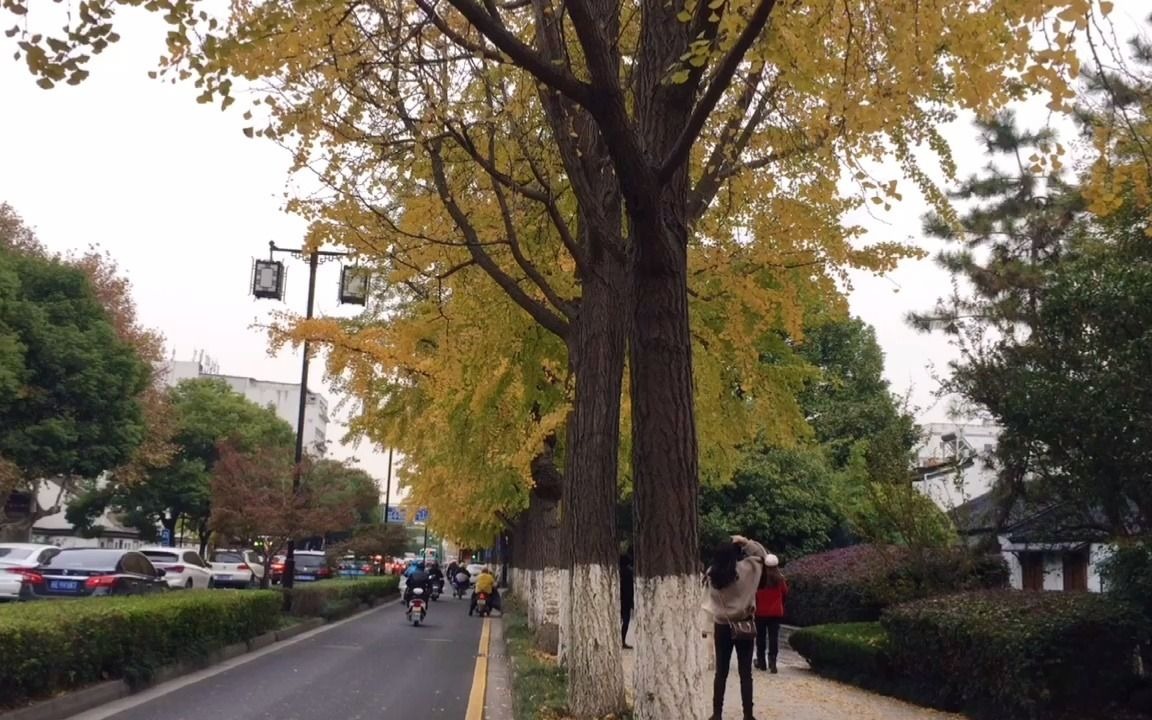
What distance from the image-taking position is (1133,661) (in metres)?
10.2

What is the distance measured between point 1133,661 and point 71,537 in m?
56.6

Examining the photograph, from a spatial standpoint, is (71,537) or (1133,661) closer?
(1133,661)

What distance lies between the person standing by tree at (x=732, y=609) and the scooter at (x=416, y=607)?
1717 cm

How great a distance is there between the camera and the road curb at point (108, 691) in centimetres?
977

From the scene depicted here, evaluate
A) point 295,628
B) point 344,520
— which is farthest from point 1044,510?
point 344,520

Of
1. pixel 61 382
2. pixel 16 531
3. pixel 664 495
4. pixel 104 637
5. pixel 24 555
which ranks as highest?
pixel 61 382

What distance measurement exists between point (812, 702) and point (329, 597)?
53.3 ft

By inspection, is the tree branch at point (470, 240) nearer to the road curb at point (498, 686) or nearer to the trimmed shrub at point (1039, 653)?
the road curb at point (498, 686)

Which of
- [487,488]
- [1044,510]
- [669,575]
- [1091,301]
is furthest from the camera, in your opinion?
[487,488]

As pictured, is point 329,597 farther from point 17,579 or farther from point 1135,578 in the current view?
point 1135,578

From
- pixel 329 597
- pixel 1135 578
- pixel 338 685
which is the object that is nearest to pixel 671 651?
pixel 1135 578

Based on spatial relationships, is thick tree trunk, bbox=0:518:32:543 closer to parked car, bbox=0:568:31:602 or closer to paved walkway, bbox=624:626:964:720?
parked car, bbox=0:568:31:602

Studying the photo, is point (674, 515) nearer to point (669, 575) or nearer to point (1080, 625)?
point (669, 575)

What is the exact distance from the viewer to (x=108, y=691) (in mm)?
11406
